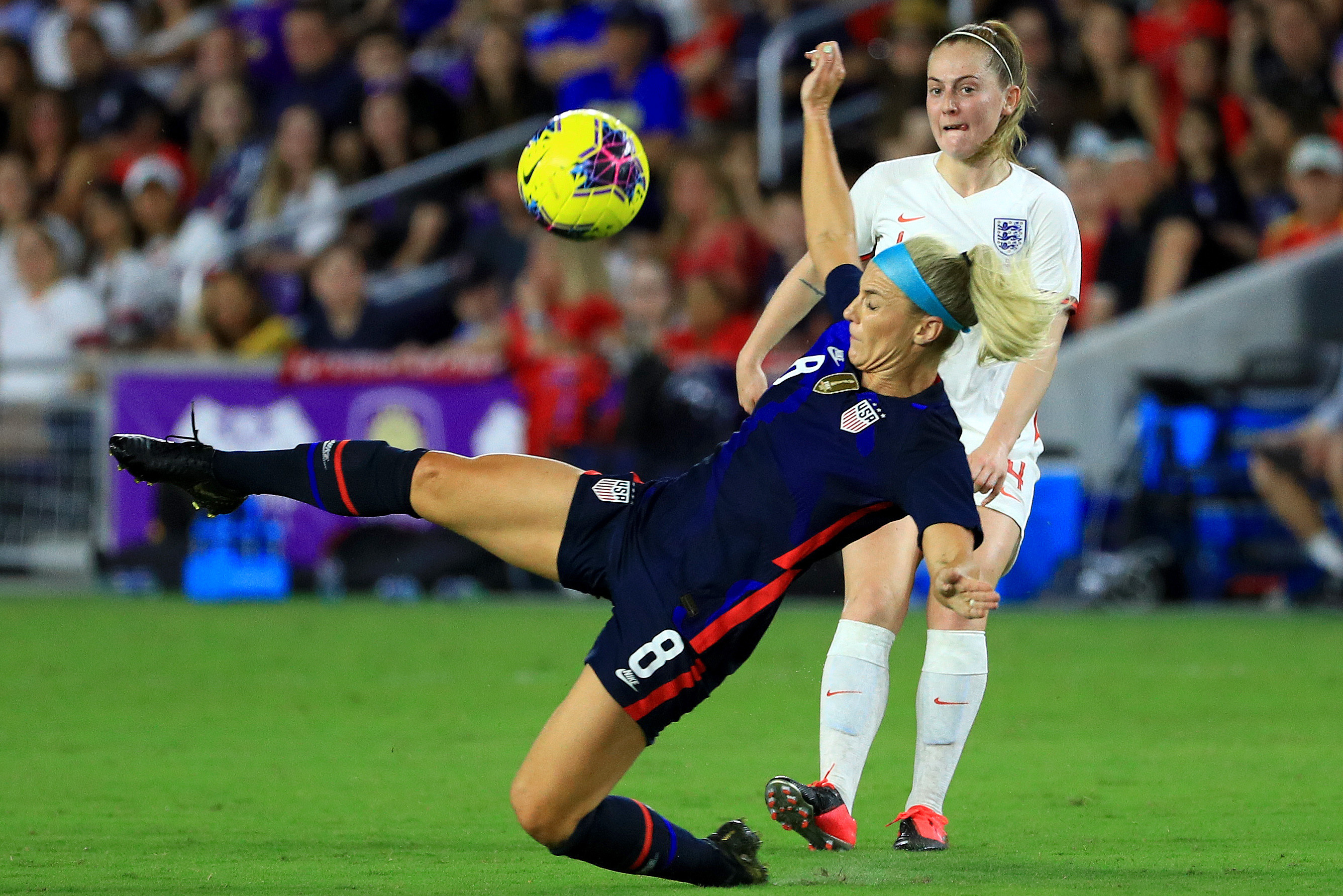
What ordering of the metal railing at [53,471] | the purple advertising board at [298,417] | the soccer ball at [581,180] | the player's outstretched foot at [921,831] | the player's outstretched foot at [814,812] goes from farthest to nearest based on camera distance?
the metal railing at [53,471]
the purple advertising board at [298,417]
the soccer ball at [581,180]
the player's outstretched foot at [921,831]
the player's outstretched foot at [814,812]

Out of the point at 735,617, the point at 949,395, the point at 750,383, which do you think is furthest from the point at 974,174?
the point at 735,617

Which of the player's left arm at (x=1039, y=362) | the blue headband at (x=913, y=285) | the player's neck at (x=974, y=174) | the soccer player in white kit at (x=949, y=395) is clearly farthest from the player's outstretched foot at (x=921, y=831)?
the player's neck at (x=974, y=174)

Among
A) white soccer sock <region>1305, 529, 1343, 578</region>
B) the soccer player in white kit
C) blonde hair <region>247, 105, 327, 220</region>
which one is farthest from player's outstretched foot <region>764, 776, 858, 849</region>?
blonde hair <region>247, 105, 327, 220</region>

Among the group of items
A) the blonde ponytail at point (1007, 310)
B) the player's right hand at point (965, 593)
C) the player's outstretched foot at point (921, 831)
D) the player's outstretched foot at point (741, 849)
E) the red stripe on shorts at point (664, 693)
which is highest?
the blonde ponytail at point (1007, 310)

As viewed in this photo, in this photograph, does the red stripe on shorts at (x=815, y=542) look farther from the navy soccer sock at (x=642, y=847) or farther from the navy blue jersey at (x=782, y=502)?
the navy soccer sock at (x=642, y=847)

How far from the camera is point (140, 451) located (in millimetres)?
4891

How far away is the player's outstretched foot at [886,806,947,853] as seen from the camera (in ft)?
16.6

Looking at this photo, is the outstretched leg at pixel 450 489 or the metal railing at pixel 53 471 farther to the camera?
the metal railing at pixel 53 471

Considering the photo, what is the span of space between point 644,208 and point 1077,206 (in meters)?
3.49

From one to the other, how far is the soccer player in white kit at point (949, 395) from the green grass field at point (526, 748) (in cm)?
25

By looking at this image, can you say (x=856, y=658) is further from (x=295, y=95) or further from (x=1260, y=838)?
(x=295, y=95)

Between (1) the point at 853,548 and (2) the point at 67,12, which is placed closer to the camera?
(1) the point at 853,548

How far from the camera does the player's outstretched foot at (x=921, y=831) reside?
5.07m

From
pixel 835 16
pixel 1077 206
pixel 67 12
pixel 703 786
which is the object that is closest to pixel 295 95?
pixel 67 12
